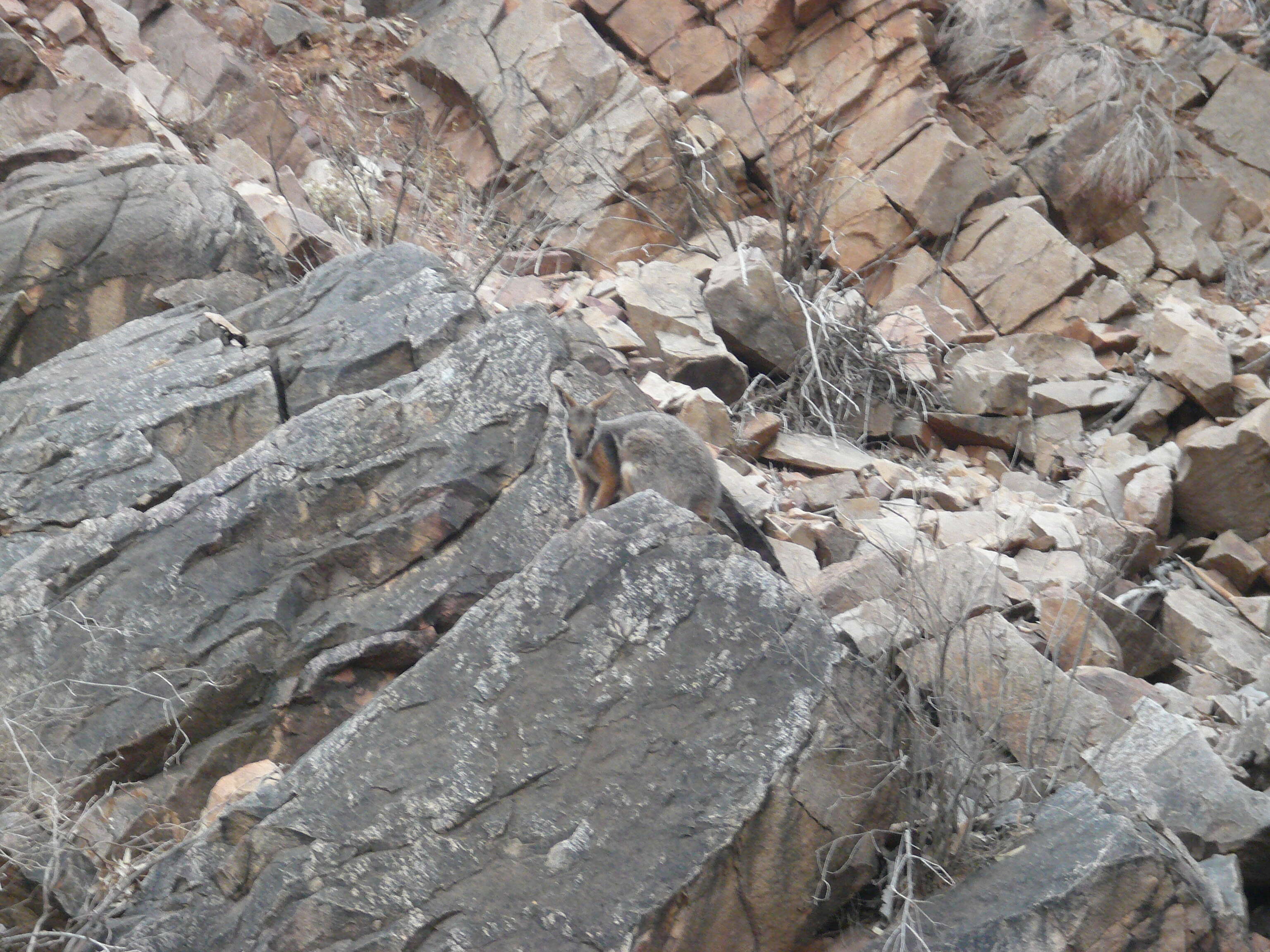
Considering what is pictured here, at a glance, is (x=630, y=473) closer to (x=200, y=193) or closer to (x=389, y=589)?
(x=389, y=589)

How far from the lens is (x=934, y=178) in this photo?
13.9 m

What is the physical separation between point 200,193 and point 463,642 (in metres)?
5.70

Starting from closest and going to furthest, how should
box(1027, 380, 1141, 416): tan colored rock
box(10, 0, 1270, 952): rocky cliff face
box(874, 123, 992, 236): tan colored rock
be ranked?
box(10, 0, 1270, 952): rocky cliff face → box(1027, 380, 1141, 416): tan colored rock → box(874, 123, 992, 236): tan colored rock

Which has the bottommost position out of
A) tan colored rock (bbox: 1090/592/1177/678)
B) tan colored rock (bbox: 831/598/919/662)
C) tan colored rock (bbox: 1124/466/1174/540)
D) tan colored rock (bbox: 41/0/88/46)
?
tan colored rock (bbox: 1124/466/1174/540)

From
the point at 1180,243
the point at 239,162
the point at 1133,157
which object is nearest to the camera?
the point at 239,162

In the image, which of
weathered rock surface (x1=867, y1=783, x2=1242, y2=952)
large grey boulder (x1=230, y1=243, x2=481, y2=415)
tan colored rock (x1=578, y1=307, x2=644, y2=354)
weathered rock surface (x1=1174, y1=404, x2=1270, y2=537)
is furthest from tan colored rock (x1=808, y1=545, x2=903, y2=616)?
weathered rock surface (x1=1174, y1=404, x2=1270, y2=537)

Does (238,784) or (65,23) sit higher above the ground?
(65,23)

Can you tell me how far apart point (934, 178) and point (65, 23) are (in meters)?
9.93

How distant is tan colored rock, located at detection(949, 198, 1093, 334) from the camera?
13.7 metres

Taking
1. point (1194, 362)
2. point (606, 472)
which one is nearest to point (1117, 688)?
point (606, 472)

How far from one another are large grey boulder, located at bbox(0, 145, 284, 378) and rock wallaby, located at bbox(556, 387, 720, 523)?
12.3 ft

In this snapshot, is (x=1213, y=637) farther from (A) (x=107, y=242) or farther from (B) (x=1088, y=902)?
(A) (x=107, y=242)

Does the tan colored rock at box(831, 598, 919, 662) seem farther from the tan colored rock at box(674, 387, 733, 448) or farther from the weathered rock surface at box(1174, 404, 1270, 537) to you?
the weathered rock surface at box(1174, 404, 1270, 537)

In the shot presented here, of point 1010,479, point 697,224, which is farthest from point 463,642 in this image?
point 697,224
